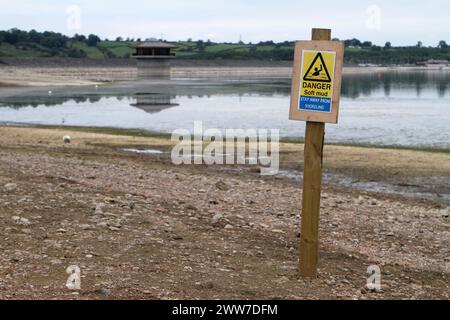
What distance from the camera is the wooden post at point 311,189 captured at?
23.8 ft

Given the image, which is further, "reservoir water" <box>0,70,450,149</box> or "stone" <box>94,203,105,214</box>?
"reservoir water" <box>0,70,450,149</box>

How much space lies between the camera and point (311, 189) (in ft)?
24.2

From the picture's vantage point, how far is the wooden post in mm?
7258

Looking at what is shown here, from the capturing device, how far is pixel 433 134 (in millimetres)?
32719

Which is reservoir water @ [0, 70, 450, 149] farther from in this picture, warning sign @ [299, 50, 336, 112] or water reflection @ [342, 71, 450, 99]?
water reflection @ [342, 71, 450, 99]

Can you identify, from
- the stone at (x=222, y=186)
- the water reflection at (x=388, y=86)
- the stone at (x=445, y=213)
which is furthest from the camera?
the water reflection at (x=388, y=86)

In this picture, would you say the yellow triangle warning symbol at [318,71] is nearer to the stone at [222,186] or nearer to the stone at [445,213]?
the stone at [445,213]

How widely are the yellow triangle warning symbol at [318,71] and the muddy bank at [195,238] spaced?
2.31 metres

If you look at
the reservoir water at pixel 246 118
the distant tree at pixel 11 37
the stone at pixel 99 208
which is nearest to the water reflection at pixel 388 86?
the reservoir water at pixel 246 118

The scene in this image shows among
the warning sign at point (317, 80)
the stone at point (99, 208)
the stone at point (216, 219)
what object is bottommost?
the stone at point (216, 219)

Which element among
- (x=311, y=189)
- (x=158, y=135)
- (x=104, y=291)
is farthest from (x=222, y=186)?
(x=158, y=135)

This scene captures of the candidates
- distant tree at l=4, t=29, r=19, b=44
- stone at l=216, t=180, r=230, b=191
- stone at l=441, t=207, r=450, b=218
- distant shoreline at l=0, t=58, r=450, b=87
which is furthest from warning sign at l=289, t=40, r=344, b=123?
distant tree at l=4, t=29, r=19, b=44

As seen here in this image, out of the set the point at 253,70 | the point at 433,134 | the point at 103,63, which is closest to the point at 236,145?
the point at 433,134
